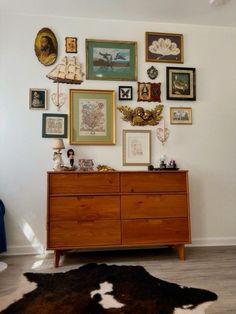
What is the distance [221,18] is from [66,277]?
327 cm

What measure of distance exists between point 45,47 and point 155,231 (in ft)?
7.79

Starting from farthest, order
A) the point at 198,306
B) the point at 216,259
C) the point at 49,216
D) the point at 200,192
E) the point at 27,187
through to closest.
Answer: the point at 200,192, the point at 27,187, the point at 216,259, the point at 49,216, the point at 198,306

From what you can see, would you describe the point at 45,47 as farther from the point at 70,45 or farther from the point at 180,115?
the point at 180,115

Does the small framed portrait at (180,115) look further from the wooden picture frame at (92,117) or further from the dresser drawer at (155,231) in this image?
the dresser drawer at (155,231)

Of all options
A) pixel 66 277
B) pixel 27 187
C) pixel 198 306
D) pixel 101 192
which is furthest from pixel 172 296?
pixel 27 187

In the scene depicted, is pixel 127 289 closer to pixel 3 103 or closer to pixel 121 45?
pixel 3 103

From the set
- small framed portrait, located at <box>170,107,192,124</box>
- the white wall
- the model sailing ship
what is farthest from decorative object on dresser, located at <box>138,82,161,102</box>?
the model sailing ship

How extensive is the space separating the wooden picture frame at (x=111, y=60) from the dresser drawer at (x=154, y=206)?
144 cm

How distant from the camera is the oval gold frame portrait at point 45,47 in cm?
296

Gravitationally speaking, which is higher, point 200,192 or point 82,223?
point 200,192

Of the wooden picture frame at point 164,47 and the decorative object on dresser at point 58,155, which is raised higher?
the wooden picture frame at point 164,47

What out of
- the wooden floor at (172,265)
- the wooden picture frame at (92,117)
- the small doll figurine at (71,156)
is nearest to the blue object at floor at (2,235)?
the wooden floor at (172,265)

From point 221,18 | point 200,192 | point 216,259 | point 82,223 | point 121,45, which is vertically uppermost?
point 221,18

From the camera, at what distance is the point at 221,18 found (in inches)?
121
